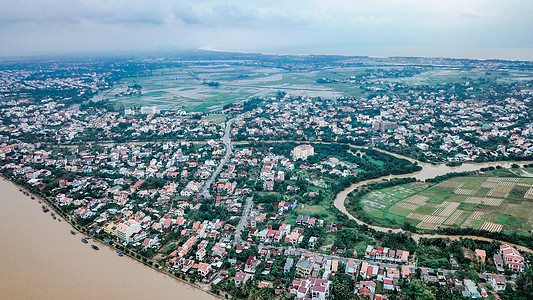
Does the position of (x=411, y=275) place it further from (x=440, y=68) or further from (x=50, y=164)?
(x=440, y=68)

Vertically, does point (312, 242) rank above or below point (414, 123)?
below

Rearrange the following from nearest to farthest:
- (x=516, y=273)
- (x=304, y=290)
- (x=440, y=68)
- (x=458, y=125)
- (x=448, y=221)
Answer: (x=304, y=290) → (x=516, y=273) → (x=448, y=221) → (x=458, y=125) → (x=440, y=68)

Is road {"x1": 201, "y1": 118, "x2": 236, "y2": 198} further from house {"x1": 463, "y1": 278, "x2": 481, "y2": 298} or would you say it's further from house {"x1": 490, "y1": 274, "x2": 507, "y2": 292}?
house {"x1": 490, "y1": 274, "x2": 507, "y2": 292}

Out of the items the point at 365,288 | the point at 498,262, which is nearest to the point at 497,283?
the point at 498,262

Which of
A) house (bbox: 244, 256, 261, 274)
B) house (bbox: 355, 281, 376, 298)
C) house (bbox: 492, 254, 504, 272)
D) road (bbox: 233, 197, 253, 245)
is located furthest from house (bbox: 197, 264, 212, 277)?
house (bbox: 492, 254, 504, 272)

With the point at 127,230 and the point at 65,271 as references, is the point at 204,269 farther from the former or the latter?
the point at 65,271

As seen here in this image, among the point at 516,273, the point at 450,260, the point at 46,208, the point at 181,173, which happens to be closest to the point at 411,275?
the point at 450,260
